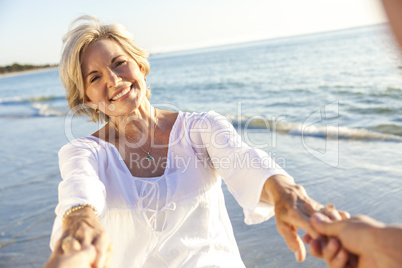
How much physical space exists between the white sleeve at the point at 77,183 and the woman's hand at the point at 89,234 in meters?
0.08

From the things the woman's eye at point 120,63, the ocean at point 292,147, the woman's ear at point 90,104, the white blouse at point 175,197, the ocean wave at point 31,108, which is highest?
the woman's eye at point 120,63

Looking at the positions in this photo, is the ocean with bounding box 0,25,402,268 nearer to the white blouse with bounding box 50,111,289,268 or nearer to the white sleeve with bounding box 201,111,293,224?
the white sleeve with bounding box 201,111,293,224

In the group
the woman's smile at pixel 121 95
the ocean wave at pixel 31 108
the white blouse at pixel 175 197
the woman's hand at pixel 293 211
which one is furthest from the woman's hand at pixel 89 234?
the ocean wave at pixel 31 108

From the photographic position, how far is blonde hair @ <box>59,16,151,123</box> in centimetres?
225

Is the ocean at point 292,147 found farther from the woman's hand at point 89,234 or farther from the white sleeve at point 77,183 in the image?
the white sleeve at point 77,183

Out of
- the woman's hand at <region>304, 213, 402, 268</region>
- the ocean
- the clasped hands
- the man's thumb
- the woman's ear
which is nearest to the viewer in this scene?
the woman's hand at <region>304, 213, 402, 268</region>

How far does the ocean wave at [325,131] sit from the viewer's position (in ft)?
20.8

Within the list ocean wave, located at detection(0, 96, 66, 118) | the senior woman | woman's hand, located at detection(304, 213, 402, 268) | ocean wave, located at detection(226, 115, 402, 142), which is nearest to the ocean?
ocean wave, located at detection(226, 115, 402, 142)

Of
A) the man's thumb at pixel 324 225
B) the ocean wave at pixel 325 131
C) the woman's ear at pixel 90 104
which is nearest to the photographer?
the man's thumb at pixel 324 225

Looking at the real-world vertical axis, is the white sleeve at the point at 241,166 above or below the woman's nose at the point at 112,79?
below

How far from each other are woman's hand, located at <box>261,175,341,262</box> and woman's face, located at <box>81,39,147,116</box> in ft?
3.66

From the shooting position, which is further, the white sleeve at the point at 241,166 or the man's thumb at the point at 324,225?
the white sleeve at the point at 241,166

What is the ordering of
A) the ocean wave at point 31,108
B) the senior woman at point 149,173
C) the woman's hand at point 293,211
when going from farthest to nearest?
the ocean wave at point 31,108, the senior woman at point 149,173, the woman's hand at point 293,211

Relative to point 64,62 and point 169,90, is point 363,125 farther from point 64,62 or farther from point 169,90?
point 169,90
